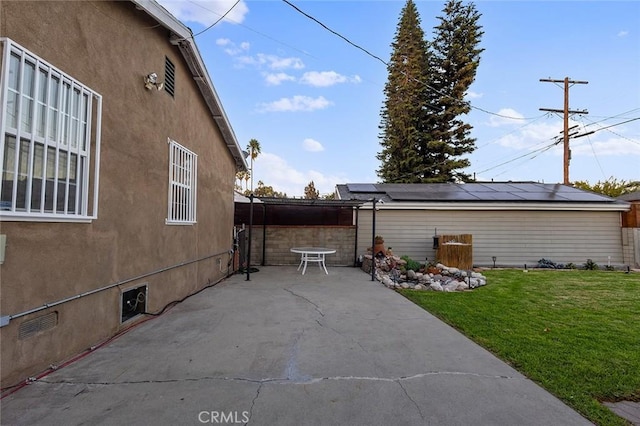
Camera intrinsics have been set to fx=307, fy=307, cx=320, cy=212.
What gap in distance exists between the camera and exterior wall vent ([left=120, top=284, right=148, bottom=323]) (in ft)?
12.9

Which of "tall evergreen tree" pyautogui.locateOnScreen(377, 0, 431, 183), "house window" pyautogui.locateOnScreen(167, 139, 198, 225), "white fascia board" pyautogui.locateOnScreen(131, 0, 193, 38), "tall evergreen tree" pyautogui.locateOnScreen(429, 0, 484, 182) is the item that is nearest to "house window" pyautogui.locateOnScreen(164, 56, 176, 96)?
"white fascia board" pyautogui.locateOnScreen(131, 0, 193, 38)

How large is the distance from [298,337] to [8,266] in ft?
9.09

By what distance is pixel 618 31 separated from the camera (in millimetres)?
9430

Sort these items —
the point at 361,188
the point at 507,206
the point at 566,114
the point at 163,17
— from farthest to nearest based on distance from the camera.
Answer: the point at 566,114, the point at 361,188, the point at 507,206, the point at 163,17

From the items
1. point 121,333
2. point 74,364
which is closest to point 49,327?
point 74,364

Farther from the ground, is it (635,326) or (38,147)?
(38,147)

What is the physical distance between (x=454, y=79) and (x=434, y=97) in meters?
1.72

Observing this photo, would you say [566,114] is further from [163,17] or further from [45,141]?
[45,141]

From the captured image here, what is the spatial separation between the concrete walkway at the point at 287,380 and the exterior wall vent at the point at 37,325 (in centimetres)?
40

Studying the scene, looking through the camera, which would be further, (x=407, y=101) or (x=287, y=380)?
(x=407, y=101)

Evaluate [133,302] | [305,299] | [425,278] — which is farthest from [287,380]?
[425,278]

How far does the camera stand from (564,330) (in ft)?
13.7

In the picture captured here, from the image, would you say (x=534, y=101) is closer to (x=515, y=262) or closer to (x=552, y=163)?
(x=552, y=163)

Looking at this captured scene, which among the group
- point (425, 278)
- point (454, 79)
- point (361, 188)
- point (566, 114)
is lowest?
point (425, 278)
